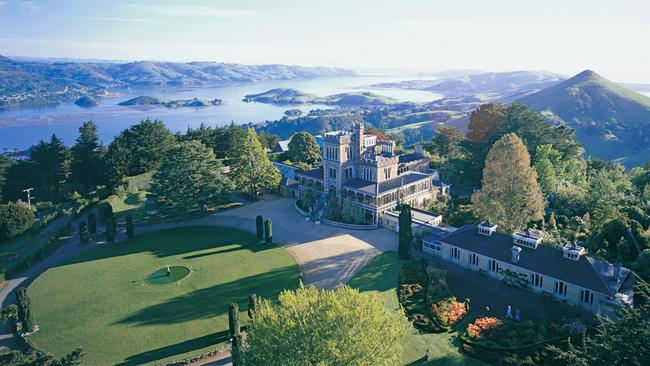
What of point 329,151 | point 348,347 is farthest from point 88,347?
point 329,151

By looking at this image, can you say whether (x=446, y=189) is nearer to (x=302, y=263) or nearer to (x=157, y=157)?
(x=302, y=263)

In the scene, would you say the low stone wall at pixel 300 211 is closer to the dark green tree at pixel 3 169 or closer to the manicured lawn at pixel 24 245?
the manicured lawn at pixel 24 245

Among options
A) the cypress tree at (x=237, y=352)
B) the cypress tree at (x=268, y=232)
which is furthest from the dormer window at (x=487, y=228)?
the cypress tree at (x=237, y=352)

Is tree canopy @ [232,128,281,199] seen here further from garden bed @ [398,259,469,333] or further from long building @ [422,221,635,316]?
long building @ [422,221,635,316]

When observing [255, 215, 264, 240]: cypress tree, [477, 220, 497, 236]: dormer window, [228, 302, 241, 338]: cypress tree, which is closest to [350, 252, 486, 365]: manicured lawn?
[477, 220, 497, 236]: dormer window

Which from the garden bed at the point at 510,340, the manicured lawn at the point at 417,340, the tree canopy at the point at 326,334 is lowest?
the manicured lawn at the point at 417,340
